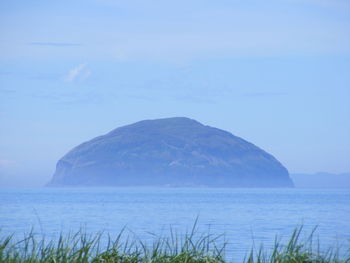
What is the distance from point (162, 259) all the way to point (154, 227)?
39944 millimetres

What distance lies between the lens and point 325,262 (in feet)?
24.2

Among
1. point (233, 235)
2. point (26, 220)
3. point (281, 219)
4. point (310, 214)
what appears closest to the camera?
point (233, 235)

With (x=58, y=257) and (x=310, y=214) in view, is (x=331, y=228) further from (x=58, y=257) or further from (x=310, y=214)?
(x=58, y=257)

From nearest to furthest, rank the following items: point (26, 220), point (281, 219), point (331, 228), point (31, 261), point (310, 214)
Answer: point (31, 261) → point (331, 228) → point (26, 220) → point (281, 219) → point (310, 214)

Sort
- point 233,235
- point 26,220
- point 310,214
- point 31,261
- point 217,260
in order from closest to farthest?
point 31,261 → point 217,260 → point 233,235 → point 26,220 → point 310,214

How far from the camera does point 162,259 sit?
7578 mm

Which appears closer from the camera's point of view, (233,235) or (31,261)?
(31,261)

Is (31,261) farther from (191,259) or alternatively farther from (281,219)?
(281,219)

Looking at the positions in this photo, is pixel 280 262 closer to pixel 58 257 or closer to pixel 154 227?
pixel 58 257

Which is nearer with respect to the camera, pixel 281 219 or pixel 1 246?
pixel 1 246

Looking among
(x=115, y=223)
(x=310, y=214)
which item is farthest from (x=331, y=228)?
(x=310, y=214)

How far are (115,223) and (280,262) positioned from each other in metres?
44.3

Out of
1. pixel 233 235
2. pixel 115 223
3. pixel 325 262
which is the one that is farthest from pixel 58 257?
pixel 115 223

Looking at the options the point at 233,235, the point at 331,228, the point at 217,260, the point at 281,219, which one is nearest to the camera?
the point at 217,260
